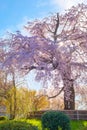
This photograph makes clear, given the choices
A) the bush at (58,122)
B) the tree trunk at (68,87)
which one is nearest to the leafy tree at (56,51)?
the tree trunk at (68,87)

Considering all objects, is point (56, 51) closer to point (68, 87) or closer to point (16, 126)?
point (68, 87)

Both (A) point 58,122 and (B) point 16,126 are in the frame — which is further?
(A) point 58,122

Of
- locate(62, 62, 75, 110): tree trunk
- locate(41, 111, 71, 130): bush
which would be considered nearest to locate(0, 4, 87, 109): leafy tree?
locate(62, 62, 75, 110): tree trunk

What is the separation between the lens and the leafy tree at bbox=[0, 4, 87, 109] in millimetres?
18453

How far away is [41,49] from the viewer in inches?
747

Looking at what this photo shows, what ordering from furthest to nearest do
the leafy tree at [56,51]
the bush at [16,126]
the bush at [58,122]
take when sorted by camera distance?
the leafy tree at [56,51], the bush at [58,122], the bush at [16,126]

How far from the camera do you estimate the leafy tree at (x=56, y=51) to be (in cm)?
1845

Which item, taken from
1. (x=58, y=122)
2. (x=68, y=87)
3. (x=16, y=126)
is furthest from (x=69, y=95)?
(x=16, y=126)

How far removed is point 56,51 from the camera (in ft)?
60.4

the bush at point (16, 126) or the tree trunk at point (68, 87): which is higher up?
the tree trunk at point (68, 87)

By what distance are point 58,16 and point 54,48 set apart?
343cm

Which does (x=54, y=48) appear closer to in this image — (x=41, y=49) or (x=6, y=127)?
(x=41, y=49)

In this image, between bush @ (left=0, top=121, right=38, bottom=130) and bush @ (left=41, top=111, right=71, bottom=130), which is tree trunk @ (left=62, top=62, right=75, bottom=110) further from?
bush @ (left=0, top=121, right=38, bottom=130)

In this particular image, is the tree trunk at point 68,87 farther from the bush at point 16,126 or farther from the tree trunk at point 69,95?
the bush at point 16,126
